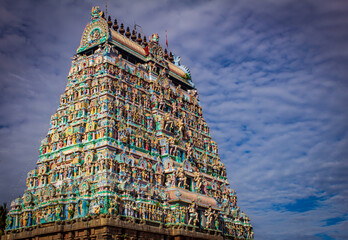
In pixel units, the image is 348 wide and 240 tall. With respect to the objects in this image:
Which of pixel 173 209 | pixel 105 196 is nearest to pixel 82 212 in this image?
pixel 105 196

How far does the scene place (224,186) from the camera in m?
62.9

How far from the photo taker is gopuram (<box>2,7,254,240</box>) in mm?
42281

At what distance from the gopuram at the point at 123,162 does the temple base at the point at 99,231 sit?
109 mm

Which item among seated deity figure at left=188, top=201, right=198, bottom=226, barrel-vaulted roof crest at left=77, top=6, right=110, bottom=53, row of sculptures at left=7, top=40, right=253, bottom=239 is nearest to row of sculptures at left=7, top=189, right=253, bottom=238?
seated deity figure at left=188, top=201, right=198, bottom=226

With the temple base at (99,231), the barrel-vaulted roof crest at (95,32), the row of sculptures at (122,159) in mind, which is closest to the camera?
the temple base at (99,231)

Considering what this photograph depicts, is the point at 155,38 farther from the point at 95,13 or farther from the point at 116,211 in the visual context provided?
the point at 116,211

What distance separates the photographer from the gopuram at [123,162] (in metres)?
42.3

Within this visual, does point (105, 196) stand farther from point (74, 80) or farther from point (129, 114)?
point (74, 80)

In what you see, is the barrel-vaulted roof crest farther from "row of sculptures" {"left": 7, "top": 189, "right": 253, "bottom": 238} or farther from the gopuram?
"row of sculptures" {"left": 7, "top": 189, "right": 253, "bottom": 238}

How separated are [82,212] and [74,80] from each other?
21.0 m

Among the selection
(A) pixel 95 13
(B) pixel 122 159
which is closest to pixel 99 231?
(B) pixel 122 159

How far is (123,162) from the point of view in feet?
150

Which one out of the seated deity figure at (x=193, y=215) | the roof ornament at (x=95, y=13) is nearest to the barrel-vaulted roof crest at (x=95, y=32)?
the roof ornament at (x=95, y=13)

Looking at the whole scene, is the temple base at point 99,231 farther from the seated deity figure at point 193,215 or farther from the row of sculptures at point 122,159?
the seated deity figure at point 193,215
